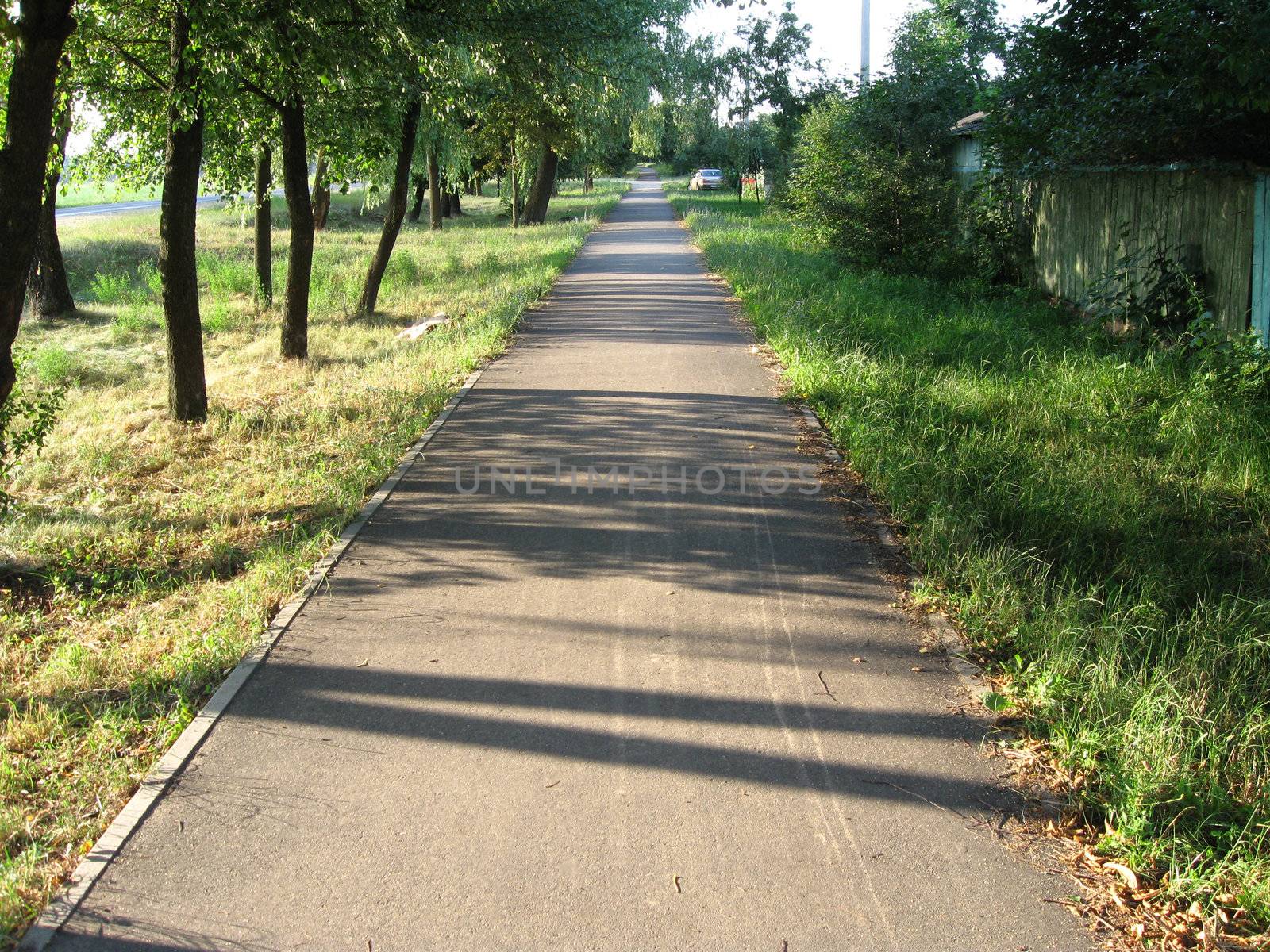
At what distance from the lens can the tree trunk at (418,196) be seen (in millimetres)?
39934

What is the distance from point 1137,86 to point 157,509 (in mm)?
10224

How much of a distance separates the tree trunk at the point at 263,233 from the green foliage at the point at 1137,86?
1201cm

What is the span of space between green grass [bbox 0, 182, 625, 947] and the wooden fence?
783 centimetres

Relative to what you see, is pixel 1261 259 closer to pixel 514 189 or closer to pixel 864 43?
pixel 864 43

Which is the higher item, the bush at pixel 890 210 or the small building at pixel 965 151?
the small building at pixel 965 151

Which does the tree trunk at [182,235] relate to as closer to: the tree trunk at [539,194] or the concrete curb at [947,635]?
the concrete curb at [947,635]

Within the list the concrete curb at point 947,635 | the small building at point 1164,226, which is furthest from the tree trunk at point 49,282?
the concrete curb at point 947,635

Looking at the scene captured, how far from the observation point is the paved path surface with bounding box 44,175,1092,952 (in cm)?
328

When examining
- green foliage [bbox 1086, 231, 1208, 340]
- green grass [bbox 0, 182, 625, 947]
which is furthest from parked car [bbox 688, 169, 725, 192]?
green foliage [bbox 1086, 231, 1208, 340]

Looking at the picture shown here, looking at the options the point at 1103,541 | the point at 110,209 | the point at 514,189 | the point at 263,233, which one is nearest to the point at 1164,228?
the point at 1103,541

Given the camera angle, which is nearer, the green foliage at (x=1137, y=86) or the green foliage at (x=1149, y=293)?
the green foliage at (x=1137, y=86)

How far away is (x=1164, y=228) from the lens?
11.8m

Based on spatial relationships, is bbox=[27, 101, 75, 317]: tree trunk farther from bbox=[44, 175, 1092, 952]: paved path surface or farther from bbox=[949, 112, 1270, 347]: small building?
bbox=[949, 112, 1270, 347]: small building

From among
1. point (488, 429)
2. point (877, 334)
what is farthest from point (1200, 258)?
point (488, 429)
